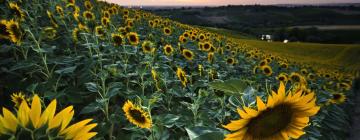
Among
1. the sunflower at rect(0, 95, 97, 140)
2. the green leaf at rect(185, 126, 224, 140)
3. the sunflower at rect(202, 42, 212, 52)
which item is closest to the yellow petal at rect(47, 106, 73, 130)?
the sunflower at rect(0, 95, 97, 140)

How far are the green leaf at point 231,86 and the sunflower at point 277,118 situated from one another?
0.12m

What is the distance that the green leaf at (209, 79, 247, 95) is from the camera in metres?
1.18

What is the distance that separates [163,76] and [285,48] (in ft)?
110

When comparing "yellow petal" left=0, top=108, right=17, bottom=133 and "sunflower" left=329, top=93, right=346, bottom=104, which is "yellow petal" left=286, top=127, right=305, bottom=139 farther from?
"sunflower" left=329, top=93, right=346, bottom=104

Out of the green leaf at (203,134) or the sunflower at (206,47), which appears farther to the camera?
the sunflower at (206,47)

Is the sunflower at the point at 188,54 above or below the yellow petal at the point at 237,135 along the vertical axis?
below

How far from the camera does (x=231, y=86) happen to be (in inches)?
47.5

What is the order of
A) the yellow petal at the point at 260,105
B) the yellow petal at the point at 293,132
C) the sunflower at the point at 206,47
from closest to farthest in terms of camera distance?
1. the yellow petal at the point at 260,105
2. the yellow petal at the point at 293,132
3. the sunflower at the point at 206,47

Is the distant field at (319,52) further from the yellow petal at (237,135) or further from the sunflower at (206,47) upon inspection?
the yellow petal at (237,135)

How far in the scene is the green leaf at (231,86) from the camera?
1.18 metres

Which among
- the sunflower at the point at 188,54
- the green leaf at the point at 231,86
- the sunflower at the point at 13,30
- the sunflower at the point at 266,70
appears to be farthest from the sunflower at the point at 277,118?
the sunflower at the point at 266,70

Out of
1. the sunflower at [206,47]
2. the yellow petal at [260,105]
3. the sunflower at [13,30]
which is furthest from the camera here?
the sunflower at [206,47]

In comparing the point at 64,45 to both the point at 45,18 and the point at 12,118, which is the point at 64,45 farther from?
the point at 12,118

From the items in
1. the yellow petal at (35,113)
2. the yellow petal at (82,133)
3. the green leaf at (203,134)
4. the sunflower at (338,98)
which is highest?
the yellow petal at (35,113)
